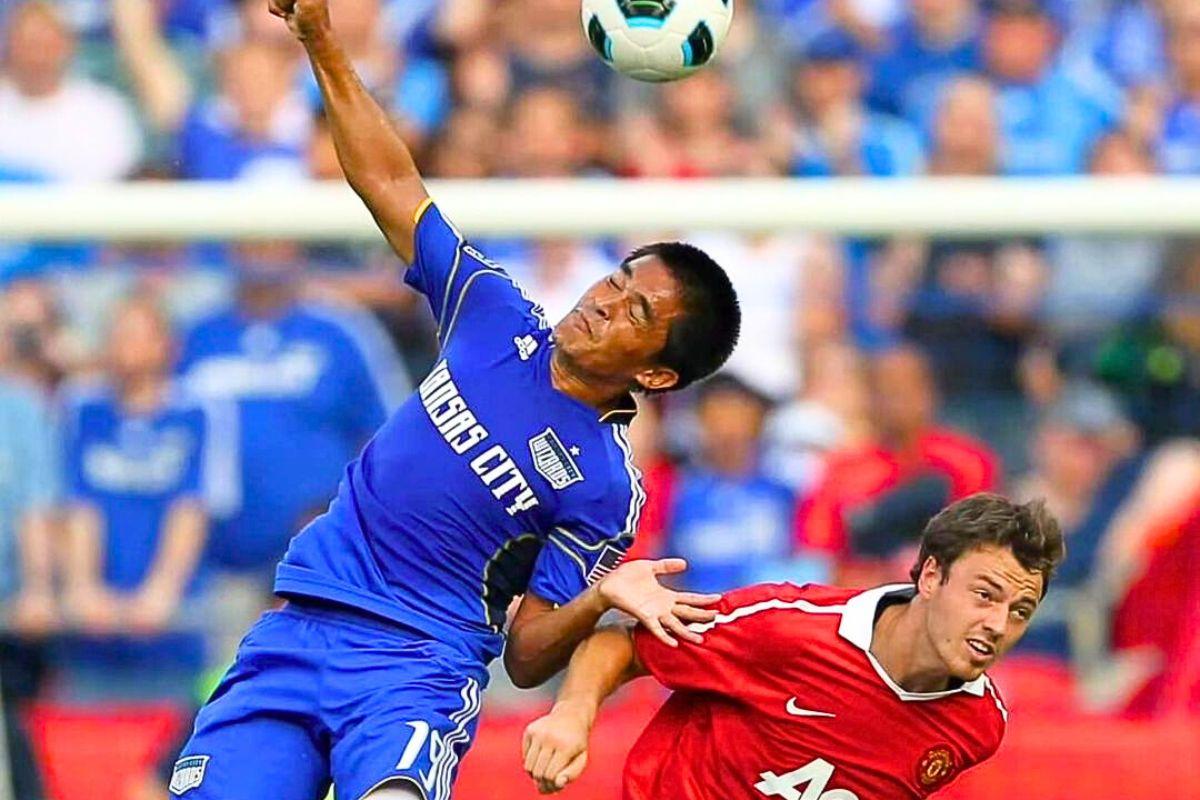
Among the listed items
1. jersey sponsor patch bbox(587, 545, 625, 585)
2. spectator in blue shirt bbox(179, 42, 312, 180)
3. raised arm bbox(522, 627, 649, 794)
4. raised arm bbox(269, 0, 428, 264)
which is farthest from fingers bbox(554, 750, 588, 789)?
spectator in blue shirt bbox(179, 42, 312, 180)

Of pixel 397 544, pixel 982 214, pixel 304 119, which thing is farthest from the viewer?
pixel 304 119

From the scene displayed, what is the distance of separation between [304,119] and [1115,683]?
3.39m

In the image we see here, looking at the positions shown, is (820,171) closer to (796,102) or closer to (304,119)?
(796,102)

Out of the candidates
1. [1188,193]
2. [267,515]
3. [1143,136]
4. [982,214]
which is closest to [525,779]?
[267,515]

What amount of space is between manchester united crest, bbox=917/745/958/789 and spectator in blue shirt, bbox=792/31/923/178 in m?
4.01

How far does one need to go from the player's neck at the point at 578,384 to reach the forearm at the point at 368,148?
16.5 inches

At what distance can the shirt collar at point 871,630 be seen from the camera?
15.1 feet

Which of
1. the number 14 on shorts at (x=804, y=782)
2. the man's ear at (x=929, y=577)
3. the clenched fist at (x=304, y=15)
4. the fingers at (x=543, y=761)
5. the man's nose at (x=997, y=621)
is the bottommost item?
the number 14 on shorts at (x=804, y=782)

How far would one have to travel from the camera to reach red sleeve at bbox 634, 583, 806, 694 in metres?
4.68

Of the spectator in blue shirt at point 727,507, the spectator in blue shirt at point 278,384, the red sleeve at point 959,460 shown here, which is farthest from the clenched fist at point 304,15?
the red sleeve at point 959,460

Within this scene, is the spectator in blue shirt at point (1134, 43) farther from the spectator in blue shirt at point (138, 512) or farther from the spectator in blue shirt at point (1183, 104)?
the spectator in blue shirt at point (138, 512)

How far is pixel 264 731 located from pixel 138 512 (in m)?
2.60

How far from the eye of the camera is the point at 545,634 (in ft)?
15.7

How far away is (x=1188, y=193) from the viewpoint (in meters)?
6.82
